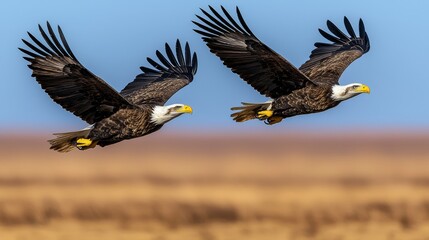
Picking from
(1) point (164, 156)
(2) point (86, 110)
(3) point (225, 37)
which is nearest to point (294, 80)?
(3) point (225, 37)

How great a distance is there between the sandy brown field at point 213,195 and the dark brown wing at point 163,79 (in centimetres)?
888

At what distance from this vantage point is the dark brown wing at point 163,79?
24359 mm

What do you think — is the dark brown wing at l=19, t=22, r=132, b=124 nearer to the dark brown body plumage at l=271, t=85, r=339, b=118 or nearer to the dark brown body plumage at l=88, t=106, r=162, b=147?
the dark brown body plumage at l=88, t=106, r=162, b=147

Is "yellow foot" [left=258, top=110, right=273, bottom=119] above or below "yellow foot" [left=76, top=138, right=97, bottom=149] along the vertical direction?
above

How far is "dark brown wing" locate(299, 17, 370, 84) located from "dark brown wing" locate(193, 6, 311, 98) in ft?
2.84

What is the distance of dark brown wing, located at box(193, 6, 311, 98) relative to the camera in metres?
22.9

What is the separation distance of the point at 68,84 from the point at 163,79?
10.5 feet

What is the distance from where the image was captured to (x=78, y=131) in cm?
2236

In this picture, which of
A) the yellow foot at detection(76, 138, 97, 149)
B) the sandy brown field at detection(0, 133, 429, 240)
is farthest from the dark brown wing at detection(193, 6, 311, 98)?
the sandy brown field at detection(0, 133, 429, 240)

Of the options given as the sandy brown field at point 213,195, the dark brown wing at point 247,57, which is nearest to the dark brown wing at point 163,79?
the dark brown wing at point 247,57

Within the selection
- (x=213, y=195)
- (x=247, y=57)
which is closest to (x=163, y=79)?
(x=247, y=57)

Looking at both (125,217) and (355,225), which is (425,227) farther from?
(125,217)

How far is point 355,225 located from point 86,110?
13.5m

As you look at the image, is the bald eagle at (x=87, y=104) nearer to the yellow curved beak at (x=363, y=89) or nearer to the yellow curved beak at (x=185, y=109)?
the yellow curved beak at (x=185, y=109)
